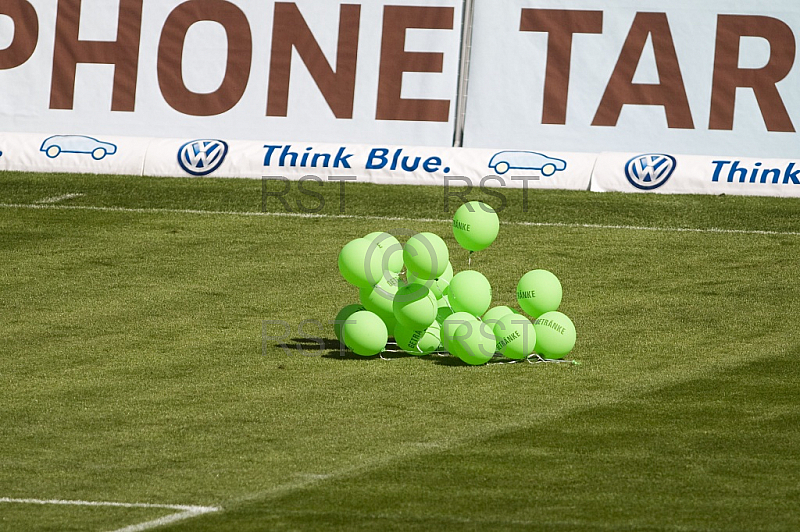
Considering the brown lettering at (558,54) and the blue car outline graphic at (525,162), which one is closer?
the blue car outline graphic at (525,162)

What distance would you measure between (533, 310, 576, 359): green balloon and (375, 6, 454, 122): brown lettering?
10.3m

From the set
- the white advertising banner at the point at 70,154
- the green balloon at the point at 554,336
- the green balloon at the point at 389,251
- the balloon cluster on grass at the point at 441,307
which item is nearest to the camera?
the balloon cluster on grass at the point at 441,307

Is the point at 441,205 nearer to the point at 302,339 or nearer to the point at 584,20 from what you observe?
the point at 584,20

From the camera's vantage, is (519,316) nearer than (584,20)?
Yes

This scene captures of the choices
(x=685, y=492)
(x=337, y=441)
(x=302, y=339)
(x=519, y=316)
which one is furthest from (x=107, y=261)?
(x=685, y=492)

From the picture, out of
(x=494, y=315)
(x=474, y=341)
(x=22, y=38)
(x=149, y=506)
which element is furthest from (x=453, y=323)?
(x=22, y=38)

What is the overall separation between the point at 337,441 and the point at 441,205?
31.9ft

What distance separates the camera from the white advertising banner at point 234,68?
65.6 ft

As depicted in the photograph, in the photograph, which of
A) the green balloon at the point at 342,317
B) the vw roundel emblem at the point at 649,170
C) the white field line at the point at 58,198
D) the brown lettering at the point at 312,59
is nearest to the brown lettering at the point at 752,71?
the vw roundel emblem at the point at 649,170

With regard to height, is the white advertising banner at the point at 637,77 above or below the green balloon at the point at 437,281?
above

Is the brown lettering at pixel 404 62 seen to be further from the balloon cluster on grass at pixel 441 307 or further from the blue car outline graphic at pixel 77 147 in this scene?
the balloon cluster on grass at pixel 441 307

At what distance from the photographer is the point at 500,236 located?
15.5 metres

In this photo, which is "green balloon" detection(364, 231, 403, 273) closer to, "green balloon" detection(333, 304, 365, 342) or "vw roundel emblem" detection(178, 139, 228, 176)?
"green balloon" detection(333, 304, 365, 342)

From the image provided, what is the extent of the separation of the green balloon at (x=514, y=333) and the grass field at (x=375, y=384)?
19 centimetres
